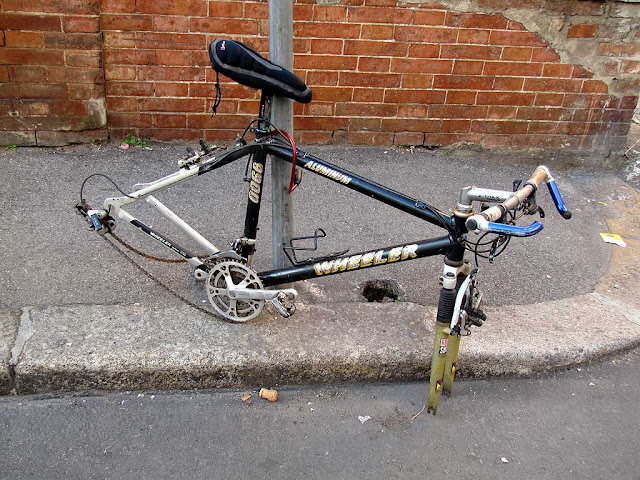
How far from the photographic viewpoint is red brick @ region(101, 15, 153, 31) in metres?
4.73

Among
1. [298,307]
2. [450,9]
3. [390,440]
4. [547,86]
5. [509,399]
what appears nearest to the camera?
[390,440]

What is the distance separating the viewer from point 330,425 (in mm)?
2859

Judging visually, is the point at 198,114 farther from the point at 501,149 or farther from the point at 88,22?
the point at 501,149

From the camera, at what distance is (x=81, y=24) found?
15.3 feet

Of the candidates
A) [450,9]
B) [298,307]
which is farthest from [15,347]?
[450,9]

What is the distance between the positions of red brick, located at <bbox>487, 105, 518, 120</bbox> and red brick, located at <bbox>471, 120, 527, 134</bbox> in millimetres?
39

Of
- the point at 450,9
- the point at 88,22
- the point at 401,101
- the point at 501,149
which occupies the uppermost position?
the point at 450,9

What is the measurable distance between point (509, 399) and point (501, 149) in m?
3.06

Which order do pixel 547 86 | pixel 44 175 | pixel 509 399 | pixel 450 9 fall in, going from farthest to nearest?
1. pixel 547 86
2. pixel 450 9
3. pixel 44 175
4. pixel 509 399

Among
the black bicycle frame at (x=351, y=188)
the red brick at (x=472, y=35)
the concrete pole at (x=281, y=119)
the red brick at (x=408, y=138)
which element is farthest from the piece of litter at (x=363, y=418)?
the red brick at (x=472, y=35)

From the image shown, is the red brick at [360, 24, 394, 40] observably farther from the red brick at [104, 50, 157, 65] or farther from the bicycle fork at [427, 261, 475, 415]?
the bicycle fork at [427, 261, 475, 415]

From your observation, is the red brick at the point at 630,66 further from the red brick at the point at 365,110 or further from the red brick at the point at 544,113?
the red brick at the point at 365,110

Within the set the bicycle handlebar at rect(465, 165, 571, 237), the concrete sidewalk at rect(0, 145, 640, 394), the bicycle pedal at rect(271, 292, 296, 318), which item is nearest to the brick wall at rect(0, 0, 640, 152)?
the concrete sidewalk at rect(0, 145, 640, 394)

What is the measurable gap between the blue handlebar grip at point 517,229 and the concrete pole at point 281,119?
1.23 m
